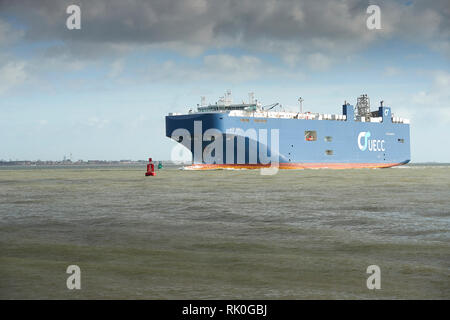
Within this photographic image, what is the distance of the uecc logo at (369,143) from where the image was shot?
58.4 meters

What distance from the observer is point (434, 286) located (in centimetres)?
455

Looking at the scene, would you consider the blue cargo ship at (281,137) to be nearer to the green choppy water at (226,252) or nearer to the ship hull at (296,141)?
the ship hull at (296,141)

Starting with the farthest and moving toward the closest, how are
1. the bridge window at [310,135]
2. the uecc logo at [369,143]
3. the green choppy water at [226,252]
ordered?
1. the uecc logo at [369,143]
2. the bridge window at [310,135]
3. the green choppy water at [226,252]

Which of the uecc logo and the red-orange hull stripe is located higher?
the uecc logo

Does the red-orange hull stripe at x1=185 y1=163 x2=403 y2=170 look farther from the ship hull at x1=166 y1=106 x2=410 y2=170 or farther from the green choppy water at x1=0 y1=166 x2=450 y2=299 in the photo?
the green choppy water at x1=0 y1=166 x2=450 y2=299

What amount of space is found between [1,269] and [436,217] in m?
8.11

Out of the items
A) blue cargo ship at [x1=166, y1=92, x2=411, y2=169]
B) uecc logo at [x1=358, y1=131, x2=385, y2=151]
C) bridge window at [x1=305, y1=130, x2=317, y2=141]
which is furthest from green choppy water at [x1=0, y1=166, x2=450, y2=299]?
uecc logo at [x1=358, y1=131, x2=385, y2=151]

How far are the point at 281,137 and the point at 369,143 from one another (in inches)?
656

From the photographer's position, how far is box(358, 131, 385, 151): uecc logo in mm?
58406

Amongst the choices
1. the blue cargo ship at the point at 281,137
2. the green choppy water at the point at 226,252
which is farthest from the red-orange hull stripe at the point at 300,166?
the green choppy water at the point at 226,252

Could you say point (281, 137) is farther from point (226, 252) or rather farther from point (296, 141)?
point (226, 252)

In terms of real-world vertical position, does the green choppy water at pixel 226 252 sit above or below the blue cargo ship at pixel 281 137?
below
